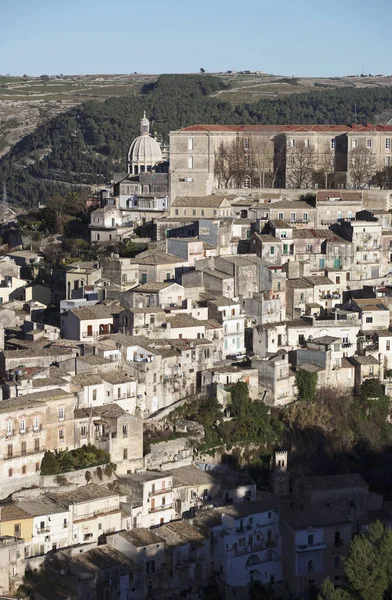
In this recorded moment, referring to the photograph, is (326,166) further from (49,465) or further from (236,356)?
(49,465)

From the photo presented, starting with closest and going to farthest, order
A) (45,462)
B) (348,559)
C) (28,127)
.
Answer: (348,559) → (45,462) → (28,127)

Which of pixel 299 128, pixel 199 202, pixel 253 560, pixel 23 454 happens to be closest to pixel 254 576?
pixel 253 560

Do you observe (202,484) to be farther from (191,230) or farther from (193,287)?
(191,230)

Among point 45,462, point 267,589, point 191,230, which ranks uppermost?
point 191,230

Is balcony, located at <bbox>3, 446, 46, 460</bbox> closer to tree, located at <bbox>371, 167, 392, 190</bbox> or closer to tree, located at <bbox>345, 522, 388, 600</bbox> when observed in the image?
tree, located at <bbox>345, 522, 388, 600</bbox>

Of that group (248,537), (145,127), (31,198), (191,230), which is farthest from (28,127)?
(248,537)

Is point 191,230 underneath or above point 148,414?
above
